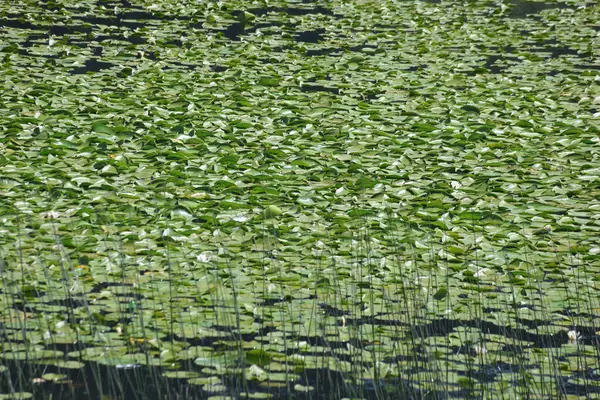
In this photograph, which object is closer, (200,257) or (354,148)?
(200,257)

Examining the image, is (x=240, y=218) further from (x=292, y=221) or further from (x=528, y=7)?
(x=528, y=7)

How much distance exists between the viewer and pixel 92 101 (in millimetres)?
6980

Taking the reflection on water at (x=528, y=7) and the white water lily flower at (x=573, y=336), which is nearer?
the white water lily flower at (x=573, y=336)

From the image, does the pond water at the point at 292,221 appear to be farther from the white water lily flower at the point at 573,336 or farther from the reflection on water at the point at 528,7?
the reflection on water at the point at 528,7

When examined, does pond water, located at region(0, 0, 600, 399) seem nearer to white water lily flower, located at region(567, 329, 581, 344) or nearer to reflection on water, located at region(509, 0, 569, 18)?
white water lily flower, located at region(567, 329, 581, 344)

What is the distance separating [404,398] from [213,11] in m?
7.85

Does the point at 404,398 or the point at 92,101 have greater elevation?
the point at 92,101

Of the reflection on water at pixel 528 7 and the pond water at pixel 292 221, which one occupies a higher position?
the reflection on water at pixel 528 7

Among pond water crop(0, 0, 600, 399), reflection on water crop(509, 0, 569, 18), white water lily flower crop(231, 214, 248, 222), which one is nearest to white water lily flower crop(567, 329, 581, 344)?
pond water crop(0, 0, 600, 399)

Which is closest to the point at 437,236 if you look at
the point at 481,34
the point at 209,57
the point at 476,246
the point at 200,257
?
the point at 476,246

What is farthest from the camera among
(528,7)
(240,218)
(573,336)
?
→ (528,7)

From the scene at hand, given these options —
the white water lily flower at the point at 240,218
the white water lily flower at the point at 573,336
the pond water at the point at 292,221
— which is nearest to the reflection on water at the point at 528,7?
the pond water at the point at 292,221

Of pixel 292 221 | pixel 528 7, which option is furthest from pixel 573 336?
pixel 528 7

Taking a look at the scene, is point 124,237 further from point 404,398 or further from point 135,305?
point 404,398
